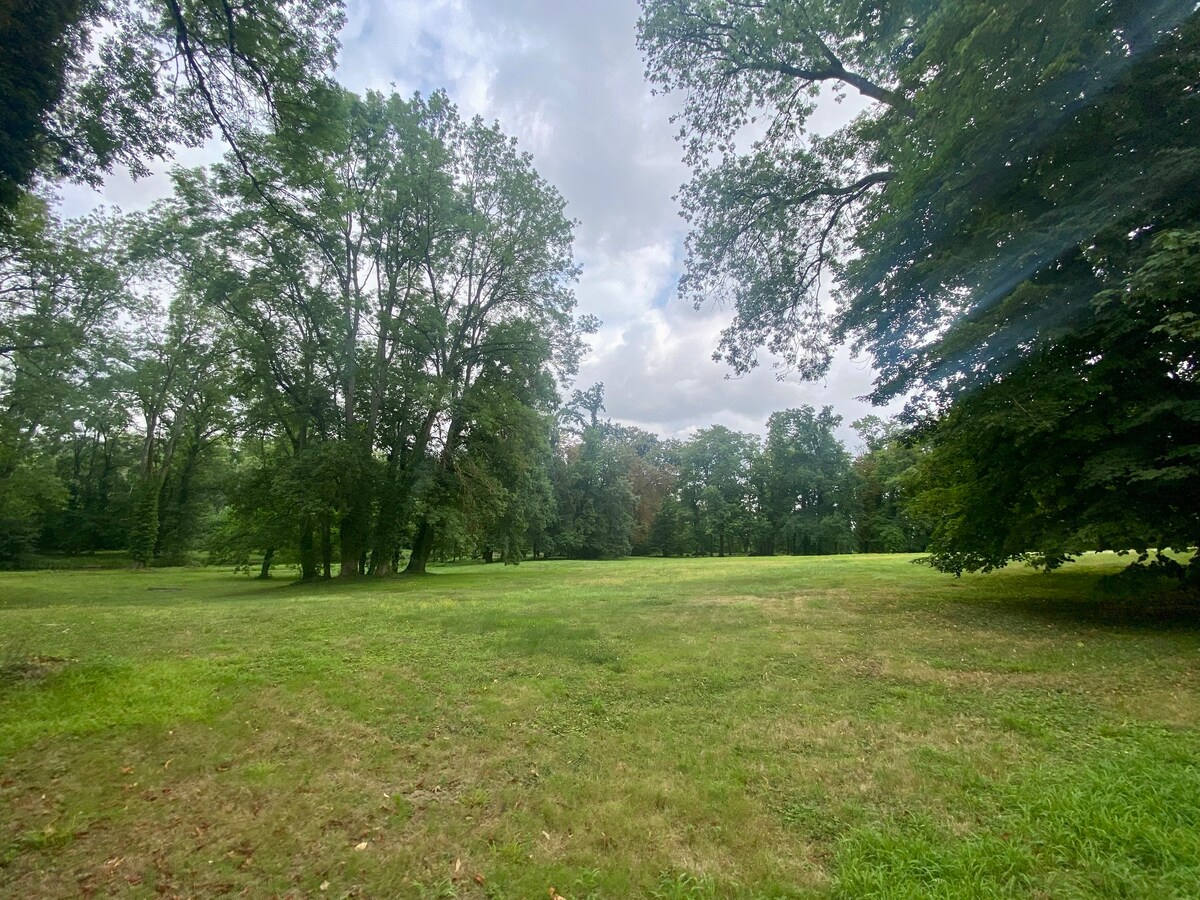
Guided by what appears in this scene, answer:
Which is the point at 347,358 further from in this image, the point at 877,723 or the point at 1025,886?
the point at 1025,886

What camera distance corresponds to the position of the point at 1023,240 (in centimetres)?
745

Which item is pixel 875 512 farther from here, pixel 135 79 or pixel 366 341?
pixel 135 79

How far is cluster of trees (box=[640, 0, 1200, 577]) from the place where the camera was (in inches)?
257

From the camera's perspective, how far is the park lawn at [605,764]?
269cm

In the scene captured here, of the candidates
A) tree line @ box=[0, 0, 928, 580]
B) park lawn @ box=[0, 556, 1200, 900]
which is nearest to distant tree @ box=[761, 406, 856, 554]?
tree line @ box=[0, 0, 928, 580]

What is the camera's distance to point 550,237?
822 inches

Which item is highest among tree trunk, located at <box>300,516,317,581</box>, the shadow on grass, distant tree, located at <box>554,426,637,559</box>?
distant tree, located at <box>554,426,637,559</box>

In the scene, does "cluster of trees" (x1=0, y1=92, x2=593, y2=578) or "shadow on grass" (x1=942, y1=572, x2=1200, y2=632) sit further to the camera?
"cluster of trees" (x1=0, y1=92, x2=593, y2=578)

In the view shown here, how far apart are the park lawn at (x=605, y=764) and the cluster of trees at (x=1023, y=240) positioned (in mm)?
2363

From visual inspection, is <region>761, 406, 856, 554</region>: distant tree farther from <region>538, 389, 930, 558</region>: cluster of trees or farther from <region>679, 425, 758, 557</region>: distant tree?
<region>679, 425, 758, 557</region>: distant tree

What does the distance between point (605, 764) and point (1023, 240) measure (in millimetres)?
9048

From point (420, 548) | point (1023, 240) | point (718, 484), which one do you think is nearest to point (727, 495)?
point (718, 484)

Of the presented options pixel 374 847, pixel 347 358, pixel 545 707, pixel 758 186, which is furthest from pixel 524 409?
pixel 374 847

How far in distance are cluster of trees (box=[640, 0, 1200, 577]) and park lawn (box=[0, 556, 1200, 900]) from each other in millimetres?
2363
